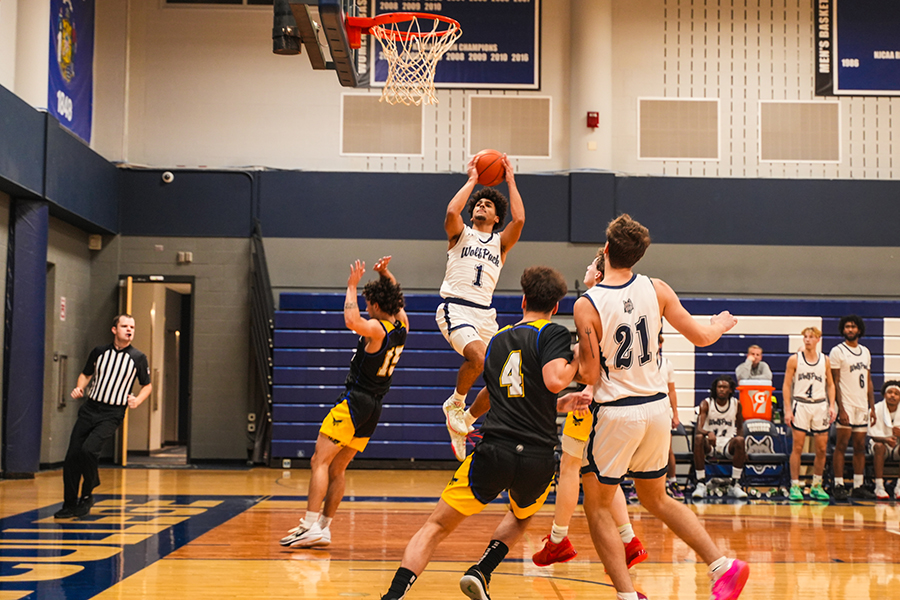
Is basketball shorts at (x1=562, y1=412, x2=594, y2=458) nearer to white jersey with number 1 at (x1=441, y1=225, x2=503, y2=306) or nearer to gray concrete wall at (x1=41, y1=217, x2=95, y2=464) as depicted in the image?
white jersey with number 1 at (x1=441, y1=225, x2=503, y2=306)

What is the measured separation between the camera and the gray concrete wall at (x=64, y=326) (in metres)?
10.5

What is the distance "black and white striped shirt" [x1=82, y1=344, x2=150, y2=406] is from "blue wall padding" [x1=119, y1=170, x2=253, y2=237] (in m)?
5.21

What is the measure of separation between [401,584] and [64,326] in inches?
356

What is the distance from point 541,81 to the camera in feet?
39.8

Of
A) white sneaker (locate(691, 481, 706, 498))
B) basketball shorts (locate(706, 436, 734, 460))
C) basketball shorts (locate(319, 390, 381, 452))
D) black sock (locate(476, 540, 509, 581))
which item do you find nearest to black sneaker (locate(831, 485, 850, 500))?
basketball shorts (locate(706, 436, 734, 460))

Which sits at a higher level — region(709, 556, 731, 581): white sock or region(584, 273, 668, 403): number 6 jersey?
region(584, 273, 668, 403): number 6 jersey

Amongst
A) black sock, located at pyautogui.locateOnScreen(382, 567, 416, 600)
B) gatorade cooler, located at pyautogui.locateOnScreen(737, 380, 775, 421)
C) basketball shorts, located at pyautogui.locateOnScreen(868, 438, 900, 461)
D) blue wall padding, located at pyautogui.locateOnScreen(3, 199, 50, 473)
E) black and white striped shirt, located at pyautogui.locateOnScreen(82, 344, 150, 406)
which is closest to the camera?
black sock, located at pyautogui.locateOnScreen(382, 567, 416, 600)

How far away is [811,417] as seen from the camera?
8.90 meters

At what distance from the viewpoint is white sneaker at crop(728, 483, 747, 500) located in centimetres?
867

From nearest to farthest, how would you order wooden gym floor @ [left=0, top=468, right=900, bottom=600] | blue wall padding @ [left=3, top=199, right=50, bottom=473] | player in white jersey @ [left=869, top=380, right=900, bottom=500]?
wooden gym floor @ [left=0, top=468, right=900, bottom=600] → player in white jersey @ [left=869, top=380, right=900, bottom=500] → blue wall padding @ [left=3, top=199, right=50, bottom=473]

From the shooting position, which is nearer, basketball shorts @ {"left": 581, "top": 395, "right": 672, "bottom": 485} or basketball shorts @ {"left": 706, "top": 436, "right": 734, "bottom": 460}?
basketball shorts @ {"left": 581, "top": 395, "right": 672, "bottom": 485}

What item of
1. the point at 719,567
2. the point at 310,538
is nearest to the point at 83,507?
the point at 310,538

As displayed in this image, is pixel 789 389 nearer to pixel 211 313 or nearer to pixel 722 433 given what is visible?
pixel 722 433

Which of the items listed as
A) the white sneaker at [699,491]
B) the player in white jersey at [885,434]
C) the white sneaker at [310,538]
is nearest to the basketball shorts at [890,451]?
the player in white jersey at [885,434]
